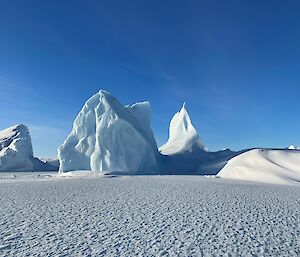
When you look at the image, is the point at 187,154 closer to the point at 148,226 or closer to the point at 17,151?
the point at 17,151

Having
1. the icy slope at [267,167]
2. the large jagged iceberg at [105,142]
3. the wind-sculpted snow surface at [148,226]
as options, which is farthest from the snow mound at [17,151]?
the wind-sculpted snow surface at [148,226]

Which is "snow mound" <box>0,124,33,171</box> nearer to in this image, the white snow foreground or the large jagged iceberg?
the white snow foreground

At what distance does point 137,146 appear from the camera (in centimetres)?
3108

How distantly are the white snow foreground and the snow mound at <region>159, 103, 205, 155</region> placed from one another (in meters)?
18.9

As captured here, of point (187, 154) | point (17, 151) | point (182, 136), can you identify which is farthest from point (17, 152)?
point (182, 136)

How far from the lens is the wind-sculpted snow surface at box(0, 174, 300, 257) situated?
184 inches

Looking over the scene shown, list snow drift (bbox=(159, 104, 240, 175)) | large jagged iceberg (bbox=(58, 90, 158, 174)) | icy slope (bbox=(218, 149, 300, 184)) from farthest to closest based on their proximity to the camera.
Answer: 1. snow drift (bbox=(159, 104, 240, 175))
2. large jagged iceberg (bbox=(58, 90, 158, 174))
3. icy slope (bbox=(218, 149, 300, 184))

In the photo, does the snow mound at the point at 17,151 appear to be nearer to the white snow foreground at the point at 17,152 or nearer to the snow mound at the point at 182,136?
the white snow foreground at the point at 17,152

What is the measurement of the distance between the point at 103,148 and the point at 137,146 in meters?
3.82

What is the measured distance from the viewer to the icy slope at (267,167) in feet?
55.8

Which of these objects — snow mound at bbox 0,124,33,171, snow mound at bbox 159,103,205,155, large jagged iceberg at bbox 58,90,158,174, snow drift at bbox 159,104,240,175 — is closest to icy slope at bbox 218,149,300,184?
large jagged iceberg at bbox 58,90,158,174

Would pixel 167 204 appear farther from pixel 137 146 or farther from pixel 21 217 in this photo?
pixel 137 146

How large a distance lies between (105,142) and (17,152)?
1706cm

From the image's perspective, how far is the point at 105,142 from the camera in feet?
95.5
